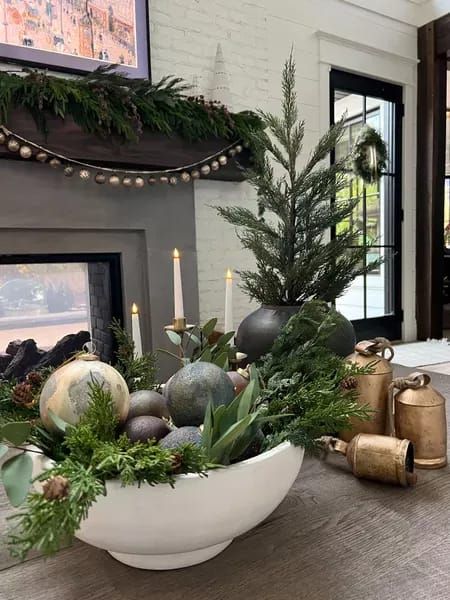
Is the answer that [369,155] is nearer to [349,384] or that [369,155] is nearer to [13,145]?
[13,145]

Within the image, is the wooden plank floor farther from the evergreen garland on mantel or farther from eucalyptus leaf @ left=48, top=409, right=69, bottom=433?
the evergreen garland on mantel

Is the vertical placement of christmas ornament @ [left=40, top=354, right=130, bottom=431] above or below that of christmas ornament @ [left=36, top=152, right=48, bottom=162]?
below

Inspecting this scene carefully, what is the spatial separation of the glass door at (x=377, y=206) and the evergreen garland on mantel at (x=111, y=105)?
50.0 inches

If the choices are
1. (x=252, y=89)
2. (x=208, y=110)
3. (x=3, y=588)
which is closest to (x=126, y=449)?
(x=3, y=588)

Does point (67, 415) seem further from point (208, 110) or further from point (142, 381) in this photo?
point (208, 110)

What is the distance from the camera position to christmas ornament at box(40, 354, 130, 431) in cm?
45

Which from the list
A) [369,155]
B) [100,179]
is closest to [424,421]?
[100,179]

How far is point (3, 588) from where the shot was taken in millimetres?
436

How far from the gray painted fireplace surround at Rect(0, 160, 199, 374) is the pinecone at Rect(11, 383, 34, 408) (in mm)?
1382

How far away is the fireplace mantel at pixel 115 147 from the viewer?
1.62m

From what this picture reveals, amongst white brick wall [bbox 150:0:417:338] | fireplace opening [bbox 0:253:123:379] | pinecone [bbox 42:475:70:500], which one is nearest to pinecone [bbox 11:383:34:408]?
pinecone [bbox 42:475:70:500]

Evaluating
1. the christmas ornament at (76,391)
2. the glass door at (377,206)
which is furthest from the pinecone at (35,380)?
the glass door at (377,206)

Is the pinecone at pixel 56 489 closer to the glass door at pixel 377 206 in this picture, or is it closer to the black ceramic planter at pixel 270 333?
the black ceramic planter at pixel 270 333

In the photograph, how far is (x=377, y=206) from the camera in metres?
3.15
